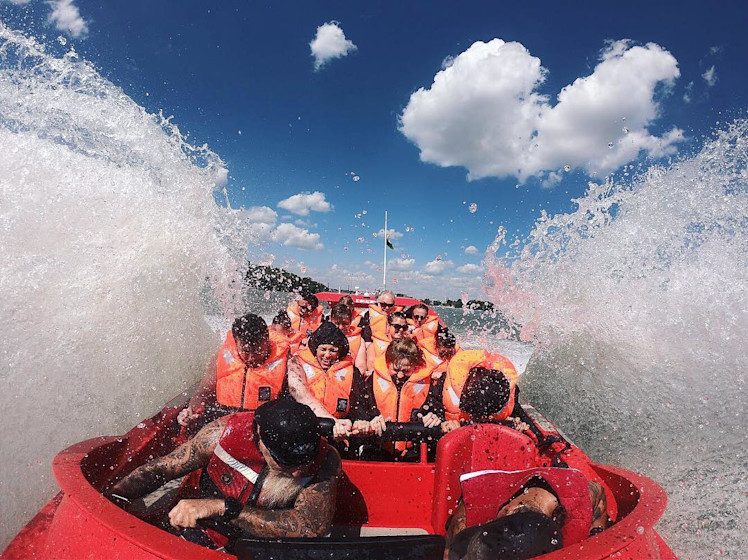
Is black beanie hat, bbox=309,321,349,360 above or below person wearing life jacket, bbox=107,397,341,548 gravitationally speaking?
above

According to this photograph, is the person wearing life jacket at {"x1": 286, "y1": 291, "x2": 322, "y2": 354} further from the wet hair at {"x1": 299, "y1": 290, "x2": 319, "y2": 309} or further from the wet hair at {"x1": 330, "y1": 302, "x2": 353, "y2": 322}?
the wet hair at {"x1": 330, "y1": 302, "x2": 353, "y2": 322}

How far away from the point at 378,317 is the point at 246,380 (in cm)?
447

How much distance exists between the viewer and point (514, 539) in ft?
5.72

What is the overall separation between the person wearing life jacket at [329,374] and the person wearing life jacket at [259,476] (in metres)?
1.75

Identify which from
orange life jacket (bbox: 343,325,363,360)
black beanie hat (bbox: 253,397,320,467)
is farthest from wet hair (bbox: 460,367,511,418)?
orange life jacket (bbox: 343,325,363,360)

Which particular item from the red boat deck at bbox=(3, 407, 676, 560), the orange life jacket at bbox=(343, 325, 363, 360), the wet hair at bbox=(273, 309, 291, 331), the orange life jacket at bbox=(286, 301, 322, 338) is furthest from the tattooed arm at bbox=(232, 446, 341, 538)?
the orange life jacket at bbox=(286, 301, 322, 338)

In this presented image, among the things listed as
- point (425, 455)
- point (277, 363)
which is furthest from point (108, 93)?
point (425, 455)

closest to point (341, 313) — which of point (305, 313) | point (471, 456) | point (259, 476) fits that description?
point (305, 313)

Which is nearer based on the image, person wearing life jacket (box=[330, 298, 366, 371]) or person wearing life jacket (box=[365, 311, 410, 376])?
person wearing life jacket (box=[330, 298, 366, 371])

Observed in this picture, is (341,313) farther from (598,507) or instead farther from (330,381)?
(598,507)

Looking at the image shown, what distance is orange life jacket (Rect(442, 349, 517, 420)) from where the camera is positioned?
4.18m

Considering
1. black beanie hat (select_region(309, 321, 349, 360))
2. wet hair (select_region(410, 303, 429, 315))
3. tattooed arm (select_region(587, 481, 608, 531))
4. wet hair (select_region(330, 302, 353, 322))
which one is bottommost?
tattooed arm (select_region(587, 481, 608, 531))

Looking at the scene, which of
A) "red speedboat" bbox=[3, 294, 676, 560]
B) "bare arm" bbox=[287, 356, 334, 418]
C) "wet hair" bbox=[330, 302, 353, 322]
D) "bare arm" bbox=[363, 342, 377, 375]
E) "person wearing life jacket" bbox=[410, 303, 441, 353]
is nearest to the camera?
"red speedboat" bbox=[3, 294, 676, 560]

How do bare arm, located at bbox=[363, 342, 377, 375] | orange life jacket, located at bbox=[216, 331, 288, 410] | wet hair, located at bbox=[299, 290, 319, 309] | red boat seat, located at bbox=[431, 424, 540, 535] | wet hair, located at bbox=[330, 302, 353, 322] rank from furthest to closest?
wet hair, located at bbox=[299, 290, 319, 309]
wet hair, located at bbox=[330, 302, 353, 322]
bare arm, located at bbox=[363, 342, 377, 375]
orange life jacket, located at bbox=[216, 331, 288, 410]
red boat seat, located at bbox=[431, 424, 540, 535]
